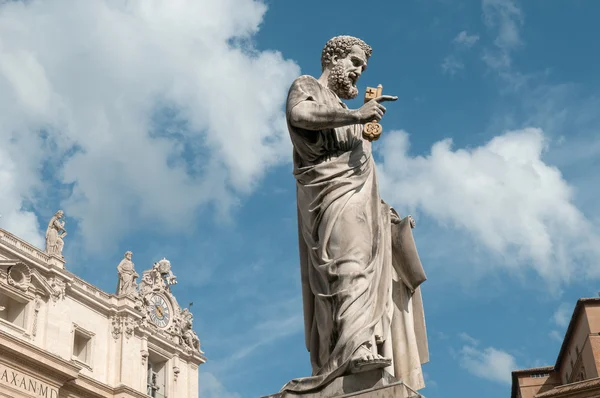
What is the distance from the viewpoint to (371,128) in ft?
19.5

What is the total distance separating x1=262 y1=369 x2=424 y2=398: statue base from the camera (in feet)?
16.3

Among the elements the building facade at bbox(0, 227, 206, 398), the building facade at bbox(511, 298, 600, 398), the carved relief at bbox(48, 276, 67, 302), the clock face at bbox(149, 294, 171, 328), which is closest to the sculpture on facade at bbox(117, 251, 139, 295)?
the building facade at bbox(0, 227, 206, 398)

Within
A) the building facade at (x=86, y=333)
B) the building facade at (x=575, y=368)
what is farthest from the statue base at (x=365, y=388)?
the building facade at (x=575, y=368)

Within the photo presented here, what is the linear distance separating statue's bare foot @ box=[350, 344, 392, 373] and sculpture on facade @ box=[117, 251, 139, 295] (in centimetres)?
3995

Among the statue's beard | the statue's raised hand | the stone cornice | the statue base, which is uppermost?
the stone cornice

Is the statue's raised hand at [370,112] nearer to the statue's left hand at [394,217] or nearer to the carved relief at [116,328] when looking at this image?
the statue's left hand at [394,217]

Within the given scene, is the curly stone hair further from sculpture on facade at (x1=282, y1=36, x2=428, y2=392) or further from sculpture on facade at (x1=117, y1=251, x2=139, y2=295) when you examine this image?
sculpture on facade at (x1=117, y1=251, x2=139, y2=295)

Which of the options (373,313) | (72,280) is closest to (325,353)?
(373,313)

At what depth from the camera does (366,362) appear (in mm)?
5129

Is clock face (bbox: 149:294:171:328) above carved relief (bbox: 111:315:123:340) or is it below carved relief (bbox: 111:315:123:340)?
above

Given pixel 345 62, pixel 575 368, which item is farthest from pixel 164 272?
pixel 345 62

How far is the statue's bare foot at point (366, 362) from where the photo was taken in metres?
5.10

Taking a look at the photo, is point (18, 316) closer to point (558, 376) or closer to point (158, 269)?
point (158, 269)

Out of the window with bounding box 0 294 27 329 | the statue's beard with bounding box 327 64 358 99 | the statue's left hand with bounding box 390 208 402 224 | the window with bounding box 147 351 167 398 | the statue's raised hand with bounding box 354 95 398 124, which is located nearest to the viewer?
the statue's raised hand with bounding box 354 95 398 124
